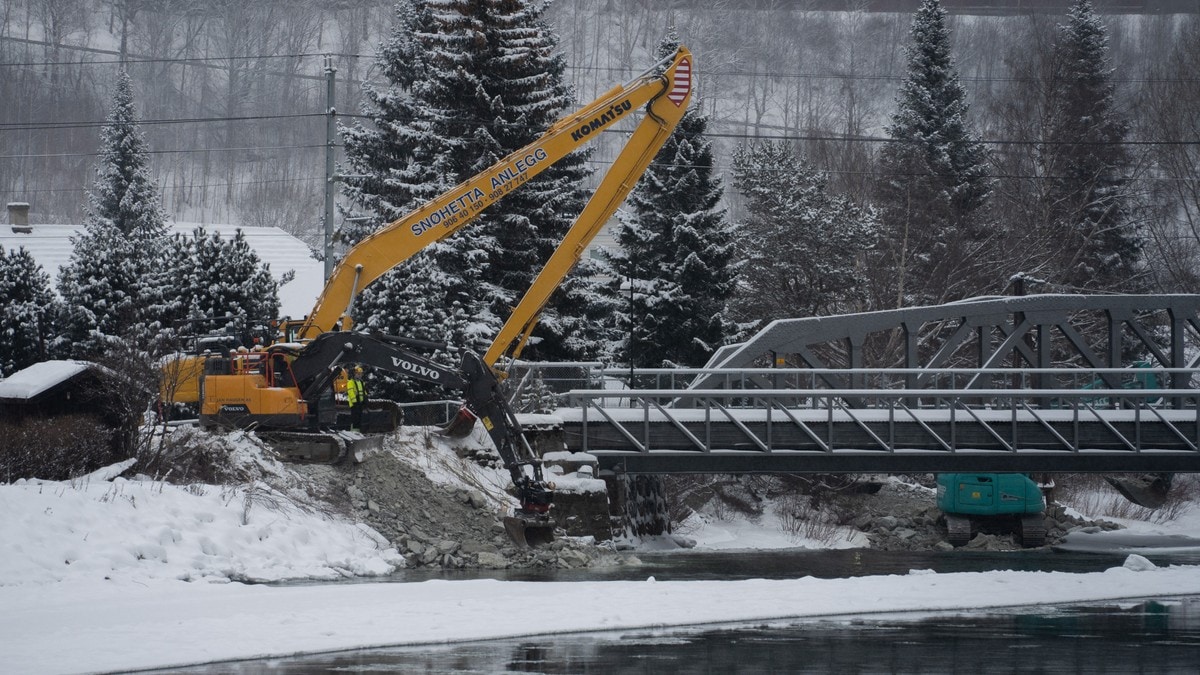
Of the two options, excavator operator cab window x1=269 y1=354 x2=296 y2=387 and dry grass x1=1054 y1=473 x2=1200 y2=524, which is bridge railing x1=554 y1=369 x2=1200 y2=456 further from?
dry grass x1=1054 y1=473 x2=1200 y2=524

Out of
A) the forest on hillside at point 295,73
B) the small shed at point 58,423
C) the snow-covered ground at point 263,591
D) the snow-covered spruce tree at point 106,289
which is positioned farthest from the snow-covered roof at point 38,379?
the forest on hillside at point 295,73

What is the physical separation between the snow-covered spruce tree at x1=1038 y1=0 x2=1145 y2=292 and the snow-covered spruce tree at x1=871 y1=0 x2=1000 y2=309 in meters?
3.75

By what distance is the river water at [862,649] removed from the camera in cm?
1469

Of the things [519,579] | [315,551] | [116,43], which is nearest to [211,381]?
[315,551]

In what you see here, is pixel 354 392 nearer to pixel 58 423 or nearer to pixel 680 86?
pixel 58 423

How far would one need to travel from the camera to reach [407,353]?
25500 millimetres

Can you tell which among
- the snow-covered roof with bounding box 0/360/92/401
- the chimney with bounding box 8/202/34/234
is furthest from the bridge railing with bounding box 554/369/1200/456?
the chimney with bounding box 8/202/34/234

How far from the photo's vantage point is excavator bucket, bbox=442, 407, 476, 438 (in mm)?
28688

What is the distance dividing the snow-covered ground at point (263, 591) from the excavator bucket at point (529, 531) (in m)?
2.16

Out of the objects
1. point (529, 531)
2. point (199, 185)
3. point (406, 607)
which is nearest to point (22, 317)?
point (529, 531)

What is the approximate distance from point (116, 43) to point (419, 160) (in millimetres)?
111201

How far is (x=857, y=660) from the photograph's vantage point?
49.6ft

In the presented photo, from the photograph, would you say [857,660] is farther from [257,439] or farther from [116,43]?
[116,43]

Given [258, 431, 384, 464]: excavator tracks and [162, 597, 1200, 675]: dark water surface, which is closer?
[162, 597, 1200, 675]: dark water surface
